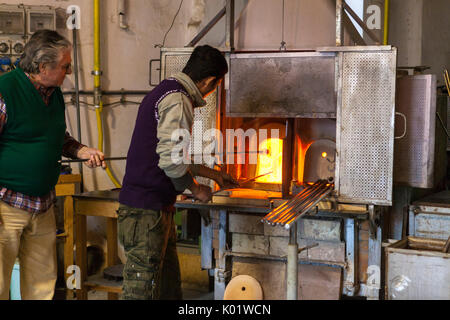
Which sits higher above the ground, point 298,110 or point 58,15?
point 58,15

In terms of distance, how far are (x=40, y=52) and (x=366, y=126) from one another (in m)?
1.79

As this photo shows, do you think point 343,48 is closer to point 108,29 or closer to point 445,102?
point 445,102

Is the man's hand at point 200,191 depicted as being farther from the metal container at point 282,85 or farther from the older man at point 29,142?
the metal container at point 282,85

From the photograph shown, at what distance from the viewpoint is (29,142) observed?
92.8 inches

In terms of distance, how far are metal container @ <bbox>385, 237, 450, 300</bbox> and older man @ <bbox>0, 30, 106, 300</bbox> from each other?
66.6 inches

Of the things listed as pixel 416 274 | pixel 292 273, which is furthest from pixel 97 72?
pixel 416 274

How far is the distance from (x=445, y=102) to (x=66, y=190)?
302 cm

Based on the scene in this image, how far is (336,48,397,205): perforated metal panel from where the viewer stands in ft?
9.71

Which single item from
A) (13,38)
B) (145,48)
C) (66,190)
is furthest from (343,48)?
(13,38)

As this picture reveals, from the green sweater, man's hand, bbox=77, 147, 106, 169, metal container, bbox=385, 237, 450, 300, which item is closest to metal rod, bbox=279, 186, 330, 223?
metal container, bbox=385, 237, 450, 300

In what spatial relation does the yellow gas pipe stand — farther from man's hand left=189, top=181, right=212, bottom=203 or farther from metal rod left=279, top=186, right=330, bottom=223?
metal rod left=279, top=186, right=330, bottom=223

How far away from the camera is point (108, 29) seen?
175 inches

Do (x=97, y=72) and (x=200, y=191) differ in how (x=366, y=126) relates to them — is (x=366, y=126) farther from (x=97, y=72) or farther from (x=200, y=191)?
(x=97, y=72)
